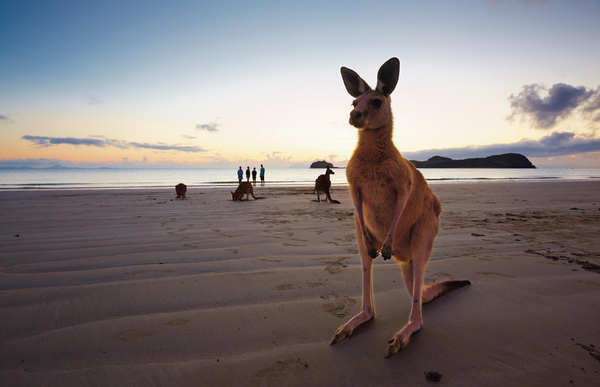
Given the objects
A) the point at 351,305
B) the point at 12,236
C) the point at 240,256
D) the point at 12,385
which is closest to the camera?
the point at 12,385

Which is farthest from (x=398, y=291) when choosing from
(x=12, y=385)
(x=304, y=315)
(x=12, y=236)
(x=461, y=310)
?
(x=12, y=236)

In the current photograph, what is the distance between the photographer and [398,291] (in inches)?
103

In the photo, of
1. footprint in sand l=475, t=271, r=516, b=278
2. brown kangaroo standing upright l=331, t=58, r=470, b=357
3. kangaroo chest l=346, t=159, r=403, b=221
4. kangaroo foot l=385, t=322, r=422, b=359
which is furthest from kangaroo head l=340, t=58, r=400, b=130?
footprint in sand l=475, t=271, r=516, b=278

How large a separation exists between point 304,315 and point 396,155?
1342mm

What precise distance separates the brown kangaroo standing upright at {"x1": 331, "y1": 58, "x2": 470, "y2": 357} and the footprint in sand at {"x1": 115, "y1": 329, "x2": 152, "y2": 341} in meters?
1.26

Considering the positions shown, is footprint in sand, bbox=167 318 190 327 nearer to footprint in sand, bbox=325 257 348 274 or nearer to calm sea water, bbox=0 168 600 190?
footprint in sand, bbox=325 257 348 274

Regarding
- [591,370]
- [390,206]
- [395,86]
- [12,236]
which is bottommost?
[591,370]

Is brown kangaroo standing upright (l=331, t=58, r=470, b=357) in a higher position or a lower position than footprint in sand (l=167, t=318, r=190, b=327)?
higher

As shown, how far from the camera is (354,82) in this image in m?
1.76

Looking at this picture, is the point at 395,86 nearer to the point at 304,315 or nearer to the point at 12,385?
the point at 304,315

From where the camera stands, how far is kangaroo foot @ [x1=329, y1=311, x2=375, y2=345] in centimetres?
181

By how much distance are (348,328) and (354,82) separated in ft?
5.02

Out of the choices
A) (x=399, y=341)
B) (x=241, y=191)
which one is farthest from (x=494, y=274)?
(x=241, y=191)

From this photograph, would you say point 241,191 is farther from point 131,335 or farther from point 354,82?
point 354,82
